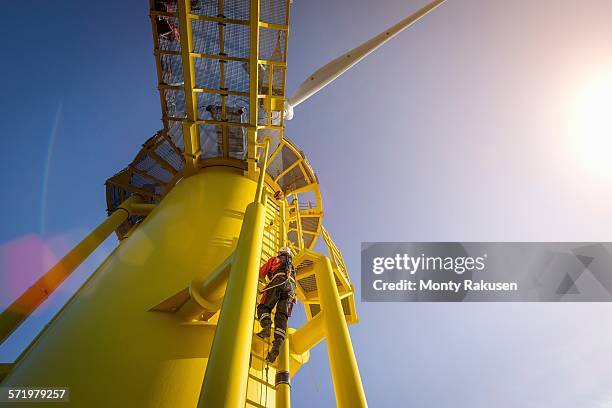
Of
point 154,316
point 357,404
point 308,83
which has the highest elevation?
point 308,83

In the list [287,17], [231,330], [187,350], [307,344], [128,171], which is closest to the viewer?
[231,330]

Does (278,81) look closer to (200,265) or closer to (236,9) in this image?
(236,9)

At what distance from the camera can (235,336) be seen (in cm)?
320

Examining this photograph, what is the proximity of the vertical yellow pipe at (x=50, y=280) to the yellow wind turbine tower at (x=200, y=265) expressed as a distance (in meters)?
0.02

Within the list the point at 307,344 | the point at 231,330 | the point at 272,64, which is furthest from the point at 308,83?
the point at 231,330

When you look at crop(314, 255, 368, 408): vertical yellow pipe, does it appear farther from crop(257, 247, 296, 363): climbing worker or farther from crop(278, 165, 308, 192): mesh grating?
crop(278, 165, 308, 192): mesh grating

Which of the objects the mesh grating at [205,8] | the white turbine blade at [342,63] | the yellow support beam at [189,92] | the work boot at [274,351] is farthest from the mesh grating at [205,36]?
the work boot at [274,351]

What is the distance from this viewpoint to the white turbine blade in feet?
42.5

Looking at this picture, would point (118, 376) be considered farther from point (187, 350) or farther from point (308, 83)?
point (308, 83)

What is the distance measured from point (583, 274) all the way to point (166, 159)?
13.3 m

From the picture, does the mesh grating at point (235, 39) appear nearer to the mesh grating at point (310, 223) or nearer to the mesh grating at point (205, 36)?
the mesh grating at point (205, 36)

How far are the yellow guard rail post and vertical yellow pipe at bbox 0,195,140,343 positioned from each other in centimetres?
414

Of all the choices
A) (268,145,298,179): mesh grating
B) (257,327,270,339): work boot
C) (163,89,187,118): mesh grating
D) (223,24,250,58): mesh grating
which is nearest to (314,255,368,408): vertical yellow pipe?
(257,327,270,339): work boot

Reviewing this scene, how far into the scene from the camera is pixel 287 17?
26.2 ft
